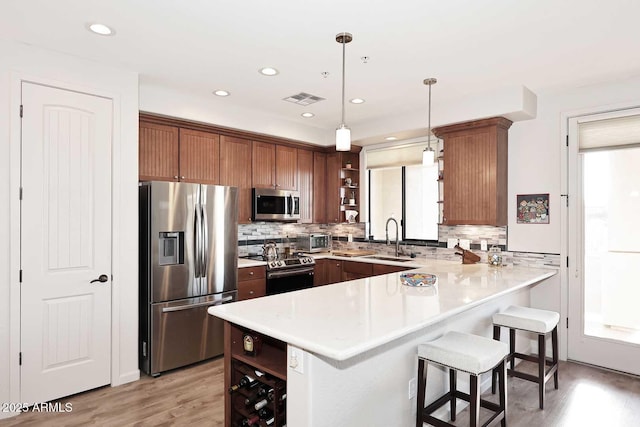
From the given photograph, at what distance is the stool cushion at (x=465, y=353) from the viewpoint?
2.10m

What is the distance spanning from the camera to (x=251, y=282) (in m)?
4.27

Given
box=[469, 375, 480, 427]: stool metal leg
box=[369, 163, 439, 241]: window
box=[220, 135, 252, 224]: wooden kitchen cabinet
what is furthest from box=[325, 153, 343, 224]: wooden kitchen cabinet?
box=[469, 375, 480, 427]: stool metal leg

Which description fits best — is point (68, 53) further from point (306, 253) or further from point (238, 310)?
point (306, 253)

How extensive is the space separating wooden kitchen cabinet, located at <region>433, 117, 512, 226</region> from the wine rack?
8.86 ft

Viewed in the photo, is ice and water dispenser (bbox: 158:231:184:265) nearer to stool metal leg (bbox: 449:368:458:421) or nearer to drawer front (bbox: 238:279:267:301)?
drawer front (bbox: 238:279:267:301)

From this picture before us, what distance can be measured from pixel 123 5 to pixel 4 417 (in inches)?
112

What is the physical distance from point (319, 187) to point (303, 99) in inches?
66.4

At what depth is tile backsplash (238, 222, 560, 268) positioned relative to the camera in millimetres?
4141

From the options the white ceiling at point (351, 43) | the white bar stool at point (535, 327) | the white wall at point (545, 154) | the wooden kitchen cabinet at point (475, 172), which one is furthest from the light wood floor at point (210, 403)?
the white ceiling at point (351, 43)

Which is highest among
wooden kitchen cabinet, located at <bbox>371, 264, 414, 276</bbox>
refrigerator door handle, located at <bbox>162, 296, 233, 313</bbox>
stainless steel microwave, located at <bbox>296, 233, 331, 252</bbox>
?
stainless steel microwave, located at <bbox>296, 233, 331, 252</bbox>

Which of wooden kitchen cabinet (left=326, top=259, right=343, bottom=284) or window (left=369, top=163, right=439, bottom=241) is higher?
window (left=369, top=163, right=439, bottom=241)

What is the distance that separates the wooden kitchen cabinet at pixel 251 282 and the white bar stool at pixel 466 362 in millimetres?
2318

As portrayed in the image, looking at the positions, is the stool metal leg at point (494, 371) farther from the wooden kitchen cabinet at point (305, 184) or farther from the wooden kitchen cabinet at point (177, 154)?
the wooden kitchen cabinet at point (177, 154)

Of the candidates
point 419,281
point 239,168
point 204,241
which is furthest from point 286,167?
point 419,281
